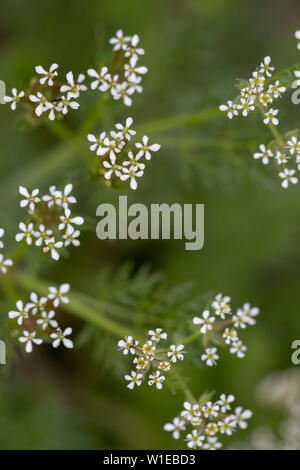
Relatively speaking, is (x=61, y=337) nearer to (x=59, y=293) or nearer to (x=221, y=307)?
(x=59, y=293)

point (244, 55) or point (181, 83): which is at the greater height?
point (244, 55)

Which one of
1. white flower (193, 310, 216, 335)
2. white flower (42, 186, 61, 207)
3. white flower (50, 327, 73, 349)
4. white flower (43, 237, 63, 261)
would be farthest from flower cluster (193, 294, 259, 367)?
white flower (42, 186, 61, 207)

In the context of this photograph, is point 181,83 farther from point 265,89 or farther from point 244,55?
point 265,89

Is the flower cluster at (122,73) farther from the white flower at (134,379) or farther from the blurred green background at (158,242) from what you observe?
the blurred green background at (158,242)

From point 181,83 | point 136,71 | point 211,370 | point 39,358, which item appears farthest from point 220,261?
point 136,71

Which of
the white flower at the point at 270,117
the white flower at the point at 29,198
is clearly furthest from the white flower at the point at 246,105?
the white flower at the point at 29,198

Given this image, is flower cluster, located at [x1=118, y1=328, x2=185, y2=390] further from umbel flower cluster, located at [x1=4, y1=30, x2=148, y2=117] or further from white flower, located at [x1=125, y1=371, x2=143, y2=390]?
umbel flower cluster, located at [x1=4, y1=30, x2=148, y2=117]
